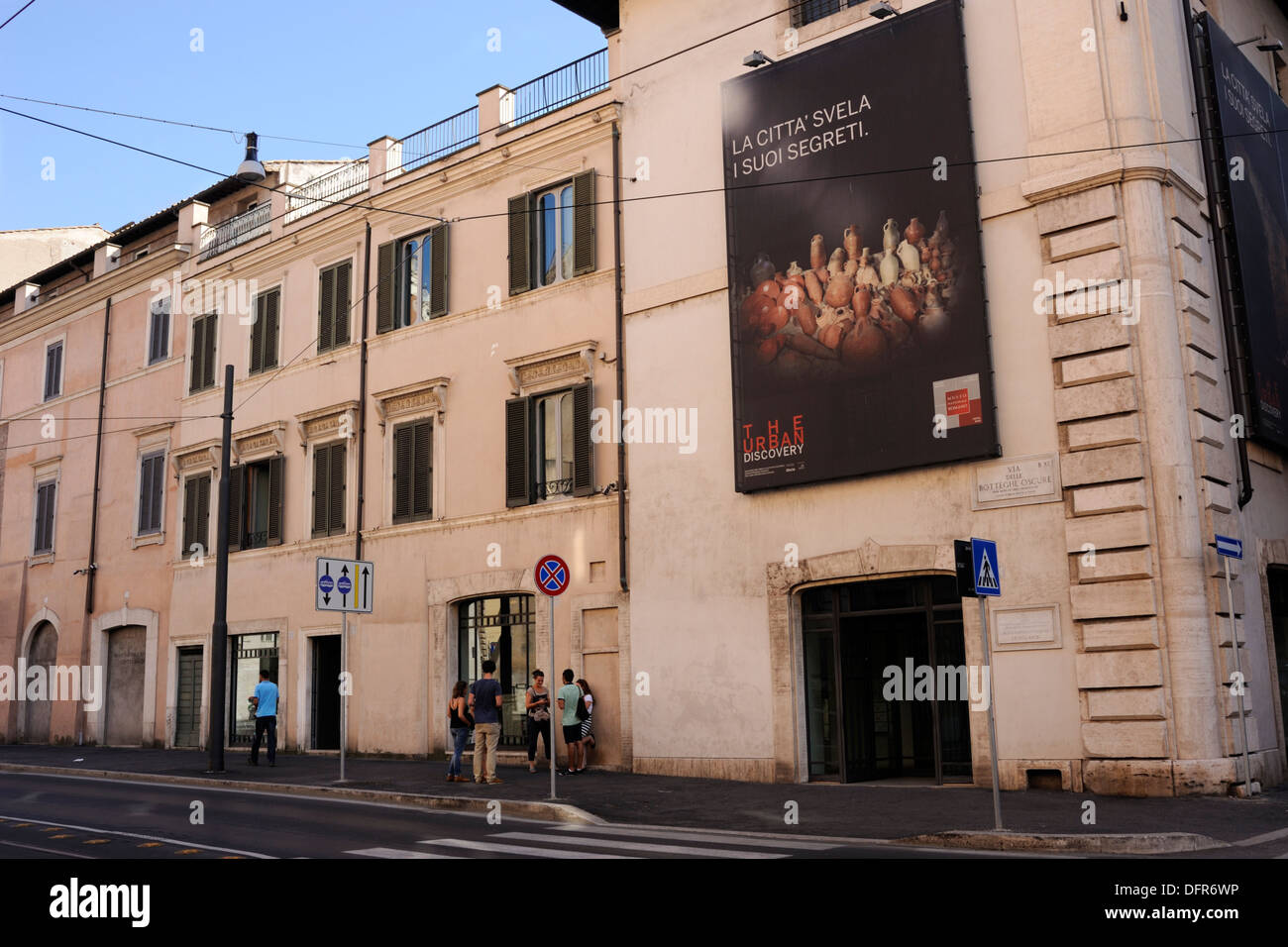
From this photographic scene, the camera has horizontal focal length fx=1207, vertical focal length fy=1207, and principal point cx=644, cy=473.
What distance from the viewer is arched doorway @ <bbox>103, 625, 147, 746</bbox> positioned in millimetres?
28797

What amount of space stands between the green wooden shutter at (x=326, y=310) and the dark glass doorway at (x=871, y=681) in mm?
12915

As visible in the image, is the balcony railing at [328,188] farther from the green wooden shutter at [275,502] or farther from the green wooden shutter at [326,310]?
the green wooden shutter at [275,502]

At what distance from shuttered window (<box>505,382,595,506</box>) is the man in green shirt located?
3.42 metres

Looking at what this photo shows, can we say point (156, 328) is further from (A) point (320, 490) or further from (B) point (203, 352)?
(A) point (320, 490)

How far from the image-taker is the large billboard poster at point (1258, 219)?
1719 cm

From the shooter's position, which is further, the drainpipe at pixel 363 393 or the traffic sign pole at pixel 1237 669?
the drainpipe at pixel 363 393

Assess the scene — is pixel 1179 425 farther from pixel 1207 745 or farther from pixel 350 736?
pixel 350 736

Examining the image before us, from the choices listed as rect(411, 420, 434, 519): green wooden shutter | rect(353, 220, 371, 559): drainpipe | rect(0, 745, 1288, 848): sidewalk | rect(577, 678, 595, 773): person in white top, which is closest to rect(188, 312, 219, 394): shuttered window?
rect(353, 220, 371, 559): drainpipe

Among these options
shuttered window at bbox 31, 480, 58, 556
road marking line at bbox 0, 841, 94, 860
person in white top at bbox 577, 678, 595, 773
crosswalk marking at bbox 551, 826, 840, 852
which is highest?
shuttered window at bbox 31, 480, 58, 556

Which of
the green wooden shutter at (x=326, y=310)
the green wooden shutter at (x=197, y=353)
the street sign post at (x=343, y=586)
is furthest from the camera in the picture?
the green wooden shutter at (x=197, y=353)

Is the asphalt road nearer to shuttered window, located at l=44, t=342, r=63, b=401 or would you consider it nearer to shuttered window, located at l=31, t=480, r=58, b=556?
shuttered window, located at l=31, t=480, r=58, b=556

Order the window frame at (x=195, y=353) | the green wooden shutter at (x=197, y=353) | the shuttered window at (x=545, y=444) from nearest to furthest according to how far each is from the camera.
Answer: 1. the shuttered window at (x=545, y=444)
2. the window frame at (x=195, y=353)
3. the green wooden shutter at (x=197, y=353)

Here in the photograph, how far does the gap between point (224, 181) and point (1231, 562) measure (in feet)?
81.0

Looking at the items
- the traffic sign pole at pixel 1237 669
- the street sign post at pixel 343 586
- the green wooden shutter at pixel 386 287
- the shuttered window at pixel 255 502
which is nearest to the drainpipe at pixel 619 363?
the street sign post at pixel 343 586
